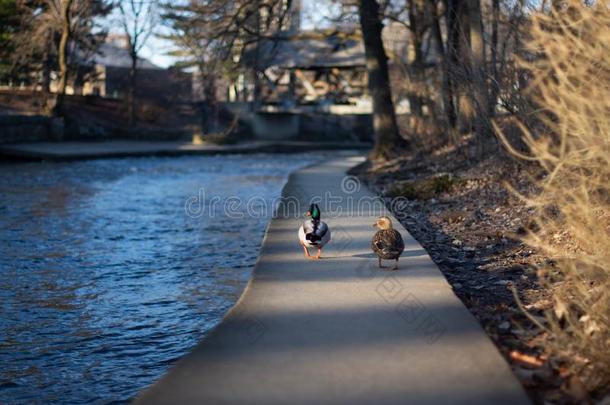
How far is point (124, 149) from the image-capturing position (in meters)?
35.2

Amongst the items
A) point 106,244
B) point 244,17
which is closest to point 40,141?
point 244,17

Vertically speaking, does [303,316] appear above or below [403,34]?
below

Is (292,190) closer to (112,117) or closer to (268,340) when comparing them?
(268,340)

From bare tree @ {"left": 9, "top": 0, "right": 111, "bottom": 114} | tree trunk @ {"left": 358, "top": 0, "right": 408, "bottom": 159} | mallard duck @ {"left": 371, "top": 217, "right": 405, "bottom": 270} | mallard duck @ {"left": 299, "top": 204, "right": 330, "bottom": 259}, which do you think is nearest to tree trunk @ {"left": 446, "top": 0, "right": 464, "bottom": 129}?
tree trunk @ {"left": 358, "top": 0, "right": 408, "bottom": 159}

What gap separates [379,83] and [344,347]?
62.4ft

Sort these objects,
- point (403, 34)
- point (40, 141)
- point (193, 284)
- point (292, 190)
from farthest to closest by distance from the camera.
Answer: point (403, 34) < point (40, 141) < point (292, 190) < point (193, 284)

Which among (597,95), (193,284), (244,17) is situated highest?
(244,17)

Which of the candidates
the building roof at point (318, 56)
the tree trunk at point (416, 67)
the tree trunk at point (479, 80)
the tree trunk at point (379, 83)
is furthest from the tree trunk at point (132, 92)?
the tree trunk at point (479, 80)

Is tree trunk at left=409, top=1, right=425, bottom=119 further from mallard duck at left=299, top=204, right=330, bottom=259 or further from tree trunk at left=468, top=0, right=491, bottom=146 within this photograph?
mallard duck at left=299, top=204, right=330, bottom=259

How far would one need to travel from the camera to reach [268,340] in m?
6.05

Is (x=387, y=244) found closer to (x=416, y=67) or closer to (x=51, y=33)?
(x=416, y=67)

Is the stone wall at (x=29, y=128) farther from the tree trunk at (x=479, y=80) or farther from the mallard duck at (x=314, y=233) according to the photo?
the mallard duck at (x=314, y=233)

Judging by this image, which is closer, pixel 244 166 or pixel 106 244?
pixel 106 244

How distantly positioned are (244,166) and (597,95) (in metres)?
24.7
